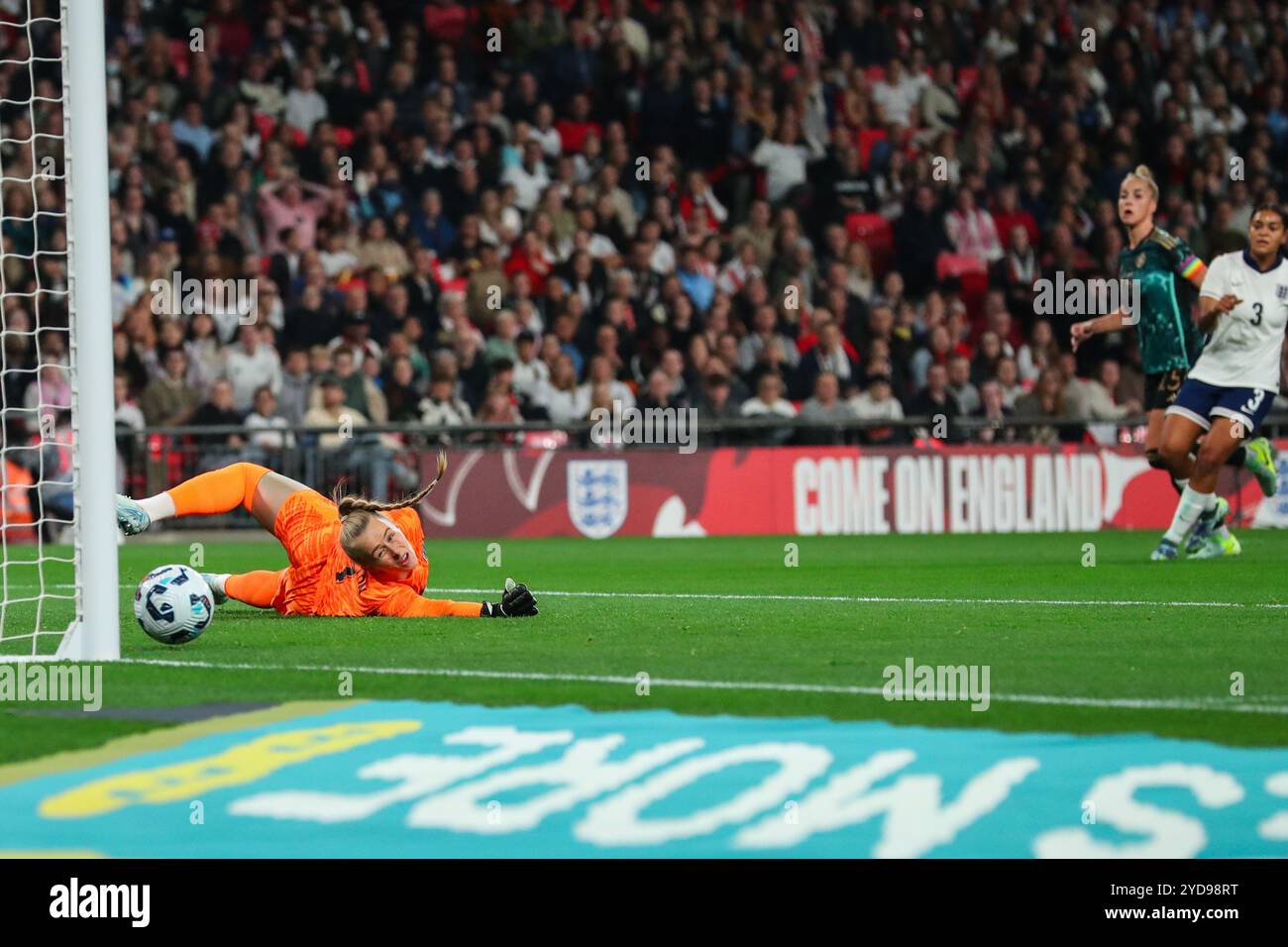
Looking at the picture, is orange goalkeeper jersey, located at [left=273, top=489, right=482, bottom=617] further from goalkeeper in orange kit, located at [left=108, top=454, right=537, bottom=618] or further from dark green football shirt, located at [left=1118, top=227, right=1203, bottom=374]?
dark green football shirt, located at [left=1118, top=227, right=1203, bottom=374]

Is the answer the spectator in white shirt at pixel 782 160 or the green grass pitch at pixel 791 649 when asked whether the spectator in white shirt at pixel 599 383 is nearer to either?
the spectator in white shirt at pixel 782 160

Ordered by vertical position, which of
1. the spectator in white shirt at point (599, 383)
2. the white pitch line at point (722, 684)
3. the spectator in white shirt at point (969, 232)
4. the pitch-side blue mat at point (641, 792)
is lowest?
the pitch-side blue mat at point (641, 792)

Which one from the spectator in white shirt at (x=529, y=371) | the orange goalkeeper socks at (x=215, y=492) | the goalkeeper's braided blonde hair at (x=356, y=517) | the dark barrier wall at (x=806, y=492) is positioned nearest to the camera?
the goalkeeper's braided blonde hair at (x=356, y=517)

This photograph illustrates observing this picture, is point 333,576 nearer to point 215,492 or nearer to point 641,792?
point 215,492

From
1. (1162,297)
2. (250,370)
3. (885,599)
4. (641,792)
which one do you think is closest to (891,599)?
(885,599)

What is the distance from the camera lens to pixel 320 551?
31.4ft

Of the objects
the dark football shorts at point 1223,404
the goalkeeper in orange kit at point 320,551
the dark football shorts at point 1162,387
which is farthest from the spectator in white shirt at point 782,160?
the goalkeeper in orange kit at point 320,551

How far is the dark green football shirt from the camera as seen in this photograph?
13.6 m

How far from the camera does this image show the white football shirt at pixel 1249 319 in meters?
13.2

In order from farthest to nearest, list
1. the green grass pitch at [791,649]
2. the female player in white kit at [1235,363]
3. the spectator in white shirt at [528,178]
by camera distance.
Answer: the spectator in white shirt at [528,178], the female player in white kit at [1235,363], the green grass pitch at [791,649]

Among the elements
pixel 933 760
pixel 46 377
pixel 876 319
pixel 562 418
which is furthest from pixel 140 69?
pixel 933 760

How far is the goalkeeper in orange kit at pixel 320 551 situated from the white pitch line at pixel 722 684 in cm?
175

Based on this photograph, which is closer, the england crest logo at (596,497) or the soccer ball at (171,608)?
the soccer ball at (171,608)

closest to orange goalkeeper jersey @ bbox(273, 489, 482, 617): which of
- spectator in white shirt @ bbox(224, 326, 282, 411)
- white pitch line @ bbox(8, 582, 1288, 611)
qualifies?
white pitch line @ bbox(8, 582, 1288, 611)
